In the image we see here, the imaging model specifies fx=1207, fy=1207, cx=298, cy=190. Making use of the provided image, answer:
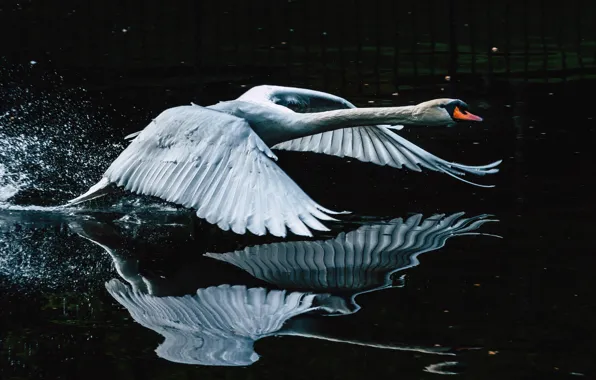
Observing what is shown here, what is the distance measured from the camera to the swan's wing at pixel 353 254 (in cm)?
751

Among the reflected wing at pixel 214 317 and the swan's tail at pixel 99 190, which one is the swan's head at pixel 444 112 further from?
the swan's tail at pixel 99 190

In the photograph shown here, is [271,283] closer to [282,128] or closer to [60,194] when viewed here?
[282,128]

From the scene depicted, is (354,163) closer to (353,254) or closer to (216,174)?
(353,254)

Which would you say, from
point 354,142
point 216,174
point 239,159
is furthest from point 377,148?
point 216,174

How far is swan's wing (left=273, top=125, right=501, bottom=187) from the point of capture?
968 cm

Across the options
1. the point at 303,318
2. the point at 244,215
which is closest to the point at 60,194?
the point at 244,215

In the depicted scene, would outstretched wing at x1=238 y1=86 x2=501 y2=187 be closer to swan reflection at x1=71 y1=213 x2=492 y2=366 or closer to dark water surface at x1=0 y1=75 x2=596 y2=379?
dark water surface at x1=0 y1=75 x2=596 y2=379

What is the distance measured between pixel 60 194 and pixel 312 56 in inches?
264

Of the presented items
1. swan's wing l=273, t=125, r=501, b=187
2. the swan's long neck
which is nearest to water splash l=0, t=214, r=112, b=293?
the swan's long neck

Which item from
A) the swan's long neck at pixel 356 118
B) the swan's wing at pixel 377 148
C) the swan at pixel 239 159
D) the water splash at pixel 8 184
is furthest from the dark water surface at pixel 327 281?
the swan's long neck at pixel 356 118

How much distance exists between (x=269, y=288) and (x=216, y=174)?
967 mm

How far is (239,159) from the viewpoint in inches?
311

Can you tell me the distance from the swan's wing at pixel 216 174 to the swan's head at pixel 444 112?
120 centimetres

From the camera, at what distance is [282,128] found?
880 cm
